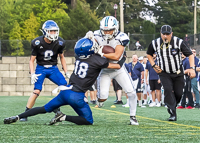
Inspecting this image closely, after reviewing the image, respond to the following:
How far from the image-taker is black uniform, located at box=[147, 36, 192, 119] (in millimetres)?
7465

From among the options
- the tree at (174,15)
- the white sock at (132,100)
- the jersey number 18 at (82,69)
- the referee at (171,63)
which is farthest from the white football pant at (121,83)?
the tree at (174,15)

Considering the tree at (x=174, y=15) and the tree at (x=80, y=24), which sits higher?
the tree at (x=174, y=15)

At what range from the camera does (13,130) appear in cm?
553

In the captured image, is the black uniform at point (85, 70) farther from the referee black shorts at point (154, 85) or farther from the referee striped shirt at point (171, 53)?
the referee black shorts at point (154, 85)

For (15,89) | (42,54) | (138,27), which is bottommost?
(15,89)

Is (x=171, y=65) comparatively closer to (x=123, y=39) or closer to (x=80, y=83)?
(x=123, y=39)

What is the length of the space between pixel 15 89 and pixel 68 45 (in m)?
3.48

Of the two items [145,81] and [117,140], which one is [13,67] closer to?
[145,81]

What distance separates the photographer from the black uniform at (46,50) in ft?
24.3

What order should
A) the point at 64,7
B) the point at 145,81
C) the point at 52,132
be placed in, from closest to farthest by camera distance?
1. the point at 52,132
2. the point at 145,81
3. the point at 64,7

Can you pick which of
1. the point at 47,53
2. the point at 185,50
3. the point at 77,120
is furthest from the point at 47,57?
the point at 185,50

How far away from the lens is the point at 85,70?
19.6 ft

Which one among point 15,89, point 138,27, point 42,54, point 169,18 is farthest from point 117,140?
point 169,18

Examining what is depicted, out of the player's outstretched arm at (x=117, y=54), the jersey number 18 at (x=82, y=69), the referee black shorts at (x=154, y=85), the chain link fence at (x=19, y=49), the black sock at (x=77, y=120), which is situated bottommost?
the black sock at (x=77, y=120)
